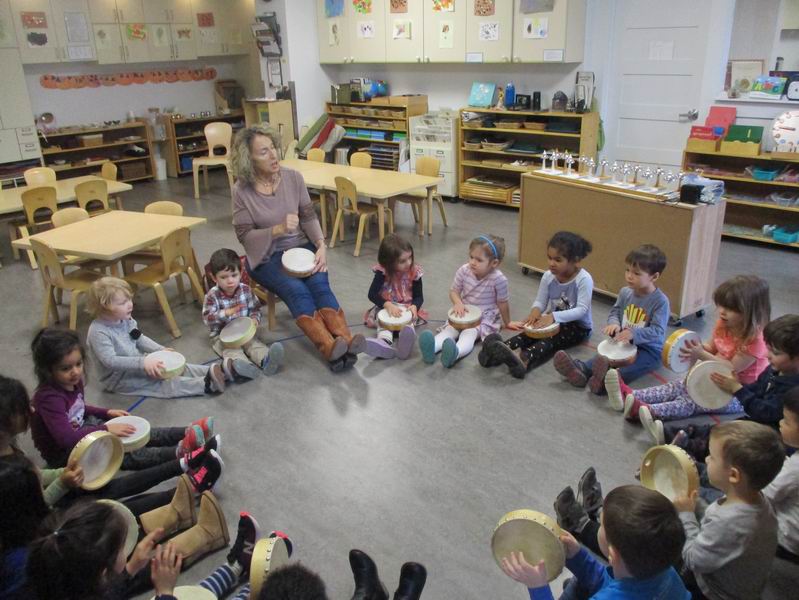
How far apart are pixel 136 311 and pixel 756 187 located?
5303mm

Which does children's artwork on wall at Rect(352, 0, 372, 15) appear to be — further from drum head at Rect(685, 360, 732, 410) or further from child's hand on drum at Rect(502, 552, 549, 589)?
child's hand on drum at Rect(502, 552, 549, 589)

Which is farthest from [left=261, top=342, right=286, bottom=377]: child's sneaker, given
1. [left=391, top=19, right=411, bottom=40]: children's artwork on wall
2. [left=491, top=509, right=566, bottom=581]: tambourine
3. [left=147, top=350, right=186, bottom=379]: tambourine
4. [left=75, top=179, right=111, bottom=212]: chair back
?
[left=391, top=19, right=411, bottom=40]: children's artwork on wall

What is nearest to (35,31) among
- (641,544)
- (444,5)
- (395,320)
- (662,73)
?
(444,5)

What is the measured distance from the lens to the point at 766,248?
5.41m

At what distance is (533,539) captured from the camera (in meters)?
1.74

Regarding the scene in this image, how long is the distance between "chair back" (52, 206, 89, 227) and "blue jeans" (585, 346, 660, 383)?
12.7ft

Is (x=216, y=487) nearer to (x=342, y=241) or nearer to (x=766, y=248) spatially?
(x=342, y=241)

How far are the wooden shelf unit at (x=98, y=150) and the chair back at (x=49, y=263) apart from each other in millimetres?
4592

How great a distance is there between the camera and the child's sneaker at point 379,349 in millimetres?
3557

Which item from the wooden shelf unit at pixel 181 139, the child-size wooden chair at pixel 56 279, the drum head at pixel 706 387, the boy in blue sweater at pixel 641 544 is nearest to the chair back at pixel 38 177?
the child-size wooden chair at pixel 56 279

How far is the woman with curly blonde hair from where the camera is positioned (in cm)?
374

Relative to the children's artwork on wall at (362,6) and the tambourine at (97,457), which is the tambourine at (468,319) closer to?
the tambourine at (97,457)

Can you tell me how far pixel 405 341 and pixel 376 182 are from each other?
8.43 ft

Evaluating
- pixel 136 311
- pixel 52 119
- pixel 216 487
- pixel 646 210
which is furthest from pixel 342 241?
pixel 52 119
